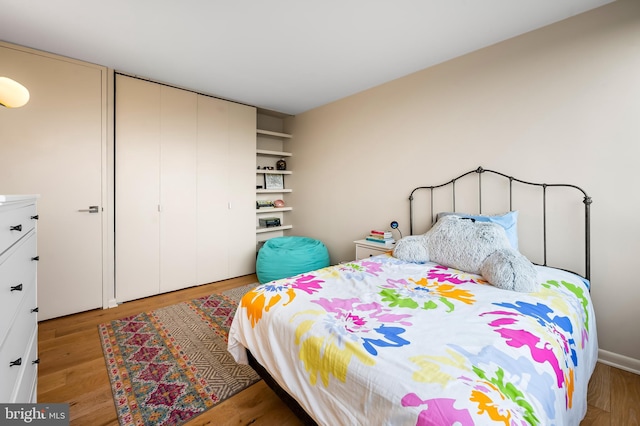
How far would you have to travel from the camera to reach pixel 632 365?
1810 mm

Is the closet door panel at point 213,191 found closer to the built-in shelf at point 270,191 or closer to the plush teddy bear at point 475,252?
the built-in shelf at point 270,191

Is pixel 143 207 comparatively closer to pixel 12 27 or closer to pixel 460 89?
pixel 12 27

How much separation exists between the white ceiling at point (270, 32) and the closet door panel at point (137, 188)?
0.30 m

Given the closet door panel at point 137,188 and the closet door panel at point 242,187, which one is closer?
the closet door panel at point 137,188

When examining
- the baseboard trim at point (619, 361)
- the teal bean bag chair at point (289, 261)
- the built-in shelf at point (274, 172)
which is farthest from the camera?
the built-in shelf at point (274, 172)

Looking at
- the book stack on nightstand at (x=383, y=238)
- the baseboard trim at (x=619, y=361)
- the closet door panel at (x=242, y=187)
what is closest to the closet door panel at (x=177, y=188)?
the closet door panel at (x=242, y=187)

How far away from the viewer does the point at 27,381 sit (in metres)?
1.22

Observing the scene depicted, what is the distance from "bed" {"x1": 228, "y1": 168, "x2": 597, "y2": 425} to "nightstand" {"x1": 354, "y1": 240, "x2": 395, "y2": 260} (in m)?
0.94

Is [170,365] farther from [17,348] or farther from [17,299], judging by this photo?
[17,299]

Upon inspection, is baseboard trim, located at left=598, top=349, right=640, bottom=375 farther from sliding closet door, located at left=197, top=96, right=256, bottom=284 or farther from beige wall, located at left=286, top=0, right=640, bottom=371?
sliding closet door, located at left=197, top=96, right=256, bottom=284

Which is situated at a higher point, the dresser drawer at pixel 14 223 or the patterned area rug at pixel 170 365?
the dresser drawer at pixel 14 223

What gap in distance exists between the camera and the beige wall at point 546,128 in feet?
5.93

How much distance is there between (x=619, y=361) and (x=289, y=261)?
9.47 ft

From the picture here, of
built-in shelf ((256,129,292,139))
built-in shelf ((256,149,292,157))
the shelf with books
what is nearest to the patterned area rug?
the shelf with books
